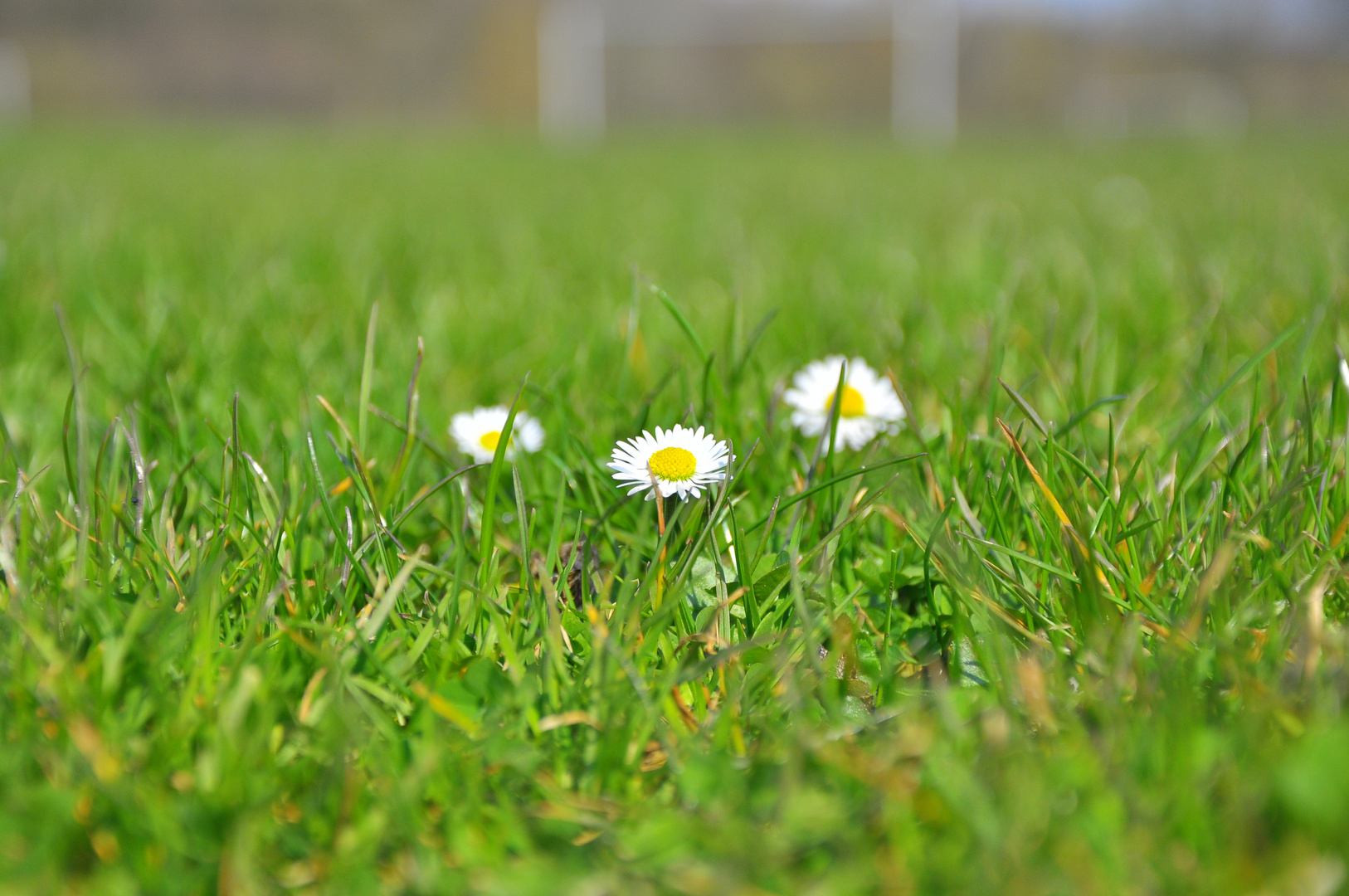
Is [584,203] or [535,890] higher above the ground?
[584,203]

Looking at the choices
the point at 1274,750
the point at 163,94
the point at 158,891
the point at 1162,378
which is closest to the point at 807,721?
A: the point at 1274,750

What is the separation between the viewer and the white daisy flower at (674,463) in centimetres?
74

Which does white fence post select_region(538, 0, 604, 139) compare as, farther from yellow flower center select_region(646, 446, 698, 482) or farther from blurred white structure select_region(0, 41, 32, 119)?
yellow flower center select_region(646, 446, 698, 482)

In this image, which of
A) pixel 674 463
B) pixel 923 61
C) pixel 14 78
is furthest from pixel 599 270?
pixel 14 78

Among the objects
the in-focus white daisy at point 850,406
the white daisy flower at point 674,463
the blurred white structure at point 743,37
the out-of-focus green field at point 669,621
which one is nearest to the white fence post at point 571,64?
the blurred white structure at point 743,37

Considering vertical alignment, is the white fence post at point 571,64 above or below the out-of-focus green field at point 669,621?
above

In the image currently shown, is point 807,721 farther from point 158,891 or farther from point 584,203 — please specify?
point 584,203

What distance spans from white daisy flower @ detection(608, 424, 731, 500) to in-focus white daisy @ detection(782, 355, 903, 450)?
0.19 metres

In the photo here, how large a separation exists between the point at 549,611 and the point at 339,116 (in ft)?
50.3

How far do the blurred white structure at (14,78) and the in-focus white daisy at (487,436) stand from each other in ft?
50.7

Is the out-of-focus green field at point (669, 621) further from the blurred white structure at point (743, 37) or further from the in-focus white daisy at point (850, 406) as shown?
the blurred white structure at point (743, 37)

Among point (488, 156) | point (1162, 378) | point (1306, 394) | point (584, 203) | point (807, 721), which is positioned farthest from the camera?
point (488, 156)

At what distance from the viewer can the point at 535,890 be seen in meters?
0.49

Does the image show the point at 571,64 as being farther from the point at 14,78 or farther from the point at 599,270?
the point at 599,270
